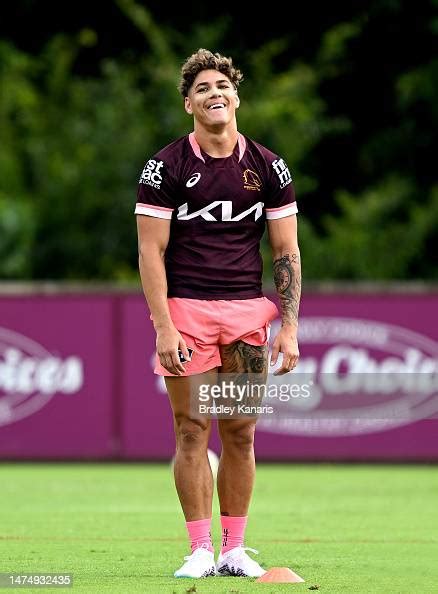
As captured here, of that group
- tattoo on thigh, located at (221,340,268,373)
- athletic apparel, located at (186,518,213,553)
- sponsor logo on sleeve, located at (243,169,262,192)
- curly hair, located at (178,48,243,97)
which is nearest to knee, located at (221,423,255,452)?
tattoo on thigh, located at (221,340,268,373)

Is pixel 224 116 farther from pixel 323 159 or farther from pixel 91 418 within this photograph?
pixel 323 159

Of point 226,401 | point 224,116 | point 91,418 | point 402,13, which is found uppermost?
point 402,13

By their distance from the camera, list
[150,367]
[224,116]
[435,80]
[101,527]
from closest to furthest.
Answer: [224,116] < [101,527] < [150,367] < [435,80]

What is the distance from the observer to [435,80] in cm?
2684

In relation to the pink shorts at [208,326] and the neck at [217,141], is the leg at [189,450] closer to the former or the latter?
the pink shorts at [208,326]

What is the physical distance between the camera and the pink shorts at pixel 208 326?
7.50 metres

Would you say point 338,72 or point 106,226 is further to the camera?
point 338,72

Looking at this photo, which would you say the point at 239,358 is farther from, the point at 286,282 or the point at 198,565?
the point at 198,565

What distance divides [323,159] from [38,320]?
13.1 meters

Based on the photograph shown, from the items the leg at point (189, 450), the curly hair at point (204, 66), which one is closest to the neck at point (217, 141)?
the curly hair at point (204, 66)

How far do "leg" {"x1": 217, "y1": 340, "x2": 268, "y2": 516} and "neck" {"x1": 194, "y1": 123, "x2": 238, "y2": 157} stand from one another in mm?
864

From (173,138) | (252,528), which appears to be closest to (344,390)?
(252,528)

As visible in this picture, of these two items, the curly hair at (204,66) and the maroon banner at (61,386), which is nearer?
the curly hair at (204,66)

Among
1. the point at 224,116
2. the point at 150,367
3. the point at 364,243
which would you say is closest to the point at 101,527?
the point at 224,116
